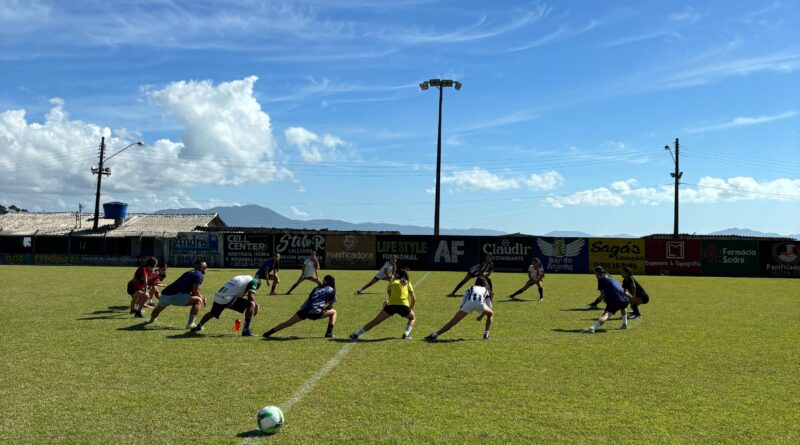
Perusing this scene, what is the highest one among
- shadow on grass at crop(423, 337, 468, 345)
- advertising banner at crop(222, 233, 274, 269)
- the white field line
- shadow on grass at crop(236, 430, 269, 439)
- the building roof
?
the building roof

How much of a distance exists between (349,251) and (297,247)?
11.5 feet

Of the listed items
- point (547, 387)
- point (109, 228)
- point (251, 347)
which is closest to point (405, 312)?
point (251, 347)

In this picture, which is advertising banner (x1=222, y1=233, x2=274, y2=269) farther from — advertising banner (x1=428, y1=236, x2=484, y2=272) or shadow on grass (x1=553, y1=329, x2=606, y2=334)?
shadow on grass (x1=553, y1=329, x2=606, y2=334)

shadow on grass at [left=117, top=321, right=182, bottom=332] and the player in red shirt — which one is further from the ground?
the player in red shirt

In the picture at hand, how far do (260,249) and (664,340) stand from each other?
110 feet

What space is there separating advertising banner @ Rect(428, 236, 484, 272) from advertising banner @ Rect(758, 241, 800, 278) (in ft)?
56.4

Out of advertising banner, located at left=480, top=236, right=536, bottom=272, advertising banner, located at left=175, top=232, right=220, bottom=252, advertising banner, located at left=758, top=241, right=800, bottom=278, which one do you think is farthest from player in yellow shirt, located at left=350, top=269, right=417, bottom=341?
advertising banner, located at left=758, top=241, right=800, bottom=278

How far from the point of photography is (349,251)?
42500mm

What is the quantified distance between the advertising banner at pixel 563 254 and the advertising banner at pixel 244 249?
701 inches

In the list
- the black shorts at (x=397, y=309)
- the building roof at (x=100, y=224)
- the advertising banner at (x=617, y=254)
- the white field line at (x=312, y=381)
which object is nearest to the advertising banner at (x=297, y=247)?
the building roof at (x=100, y=224)

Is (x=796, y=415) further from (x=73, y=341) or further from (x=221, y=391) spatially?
(x=73, y=341)

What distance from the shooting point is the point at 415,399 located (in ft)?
25.4

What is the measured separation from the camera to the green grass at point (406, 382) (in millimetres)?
6547

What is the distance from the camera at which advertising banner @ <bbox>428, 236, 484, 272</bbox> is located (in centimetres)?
4138
